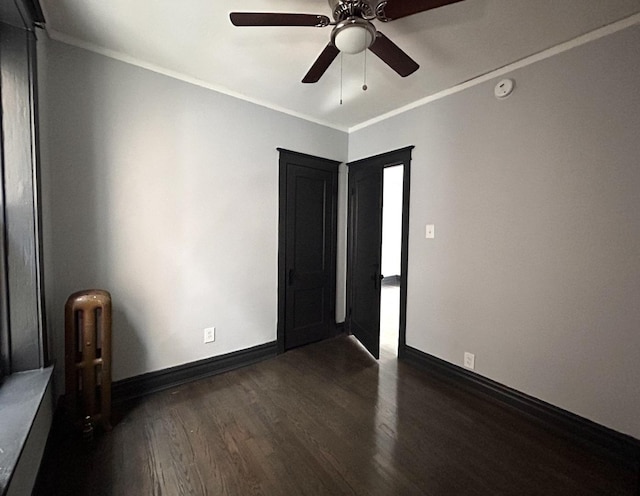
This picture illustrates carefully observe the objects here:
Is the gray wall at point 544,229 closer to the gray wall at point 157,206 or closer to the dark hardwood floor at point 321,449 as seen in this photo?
the dark hardwood floor at point 321,449

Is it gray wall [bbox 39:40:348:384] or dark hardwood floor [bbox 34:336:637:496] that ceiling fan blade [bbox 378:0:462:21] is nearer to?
gray wall [bbox 39:40:348:384]

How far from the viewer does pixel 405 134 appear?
286 cm

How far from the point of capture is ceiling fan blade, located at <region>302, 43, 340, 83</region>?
155 centimetres

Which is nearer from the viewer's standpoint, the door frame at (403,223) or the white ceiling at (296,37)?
the white ceiling at (296,37)

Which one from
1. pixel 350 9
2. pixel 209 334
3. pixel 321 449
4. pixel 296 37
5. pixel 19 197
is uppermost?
pixel 296 37

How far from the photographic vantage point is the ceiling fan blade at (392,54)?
1457 mm

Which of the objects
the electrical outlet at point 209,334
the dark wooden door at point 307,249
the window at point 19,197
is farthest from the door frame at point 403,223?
the window at point 19,197

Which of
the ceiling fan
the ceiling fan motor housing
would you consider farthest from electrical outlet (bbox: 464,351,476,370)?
the ceiling fan motor housing

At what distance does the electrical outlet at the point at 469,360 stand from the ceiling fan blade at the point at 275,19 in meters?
2.59

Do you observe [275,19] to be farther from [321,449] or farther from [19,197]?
[321,449]

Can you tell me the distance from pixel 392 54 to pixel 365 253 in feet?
6.58

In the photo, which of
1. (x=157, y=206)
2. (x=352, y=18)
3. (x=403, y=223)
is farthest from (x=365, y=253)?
(x=352, y=18)

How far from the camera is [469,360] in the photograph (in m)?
2.41

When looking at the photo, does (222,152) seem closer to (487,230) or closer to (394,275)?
(487,230)
